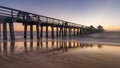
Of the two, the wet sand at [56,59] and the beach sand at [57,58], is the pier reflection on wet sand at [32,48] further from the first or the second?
the wet sand at [56,59]

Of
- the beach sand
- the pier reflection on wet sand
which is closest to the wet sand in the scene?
the beach sand

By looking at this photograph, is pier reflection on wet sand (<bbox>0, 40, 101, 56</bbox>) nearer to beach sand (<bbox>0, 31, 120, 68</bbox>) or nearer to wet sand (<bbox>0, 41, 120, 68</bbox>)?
beach sand (<bbox>0, 31, 120, 68</bbox>)

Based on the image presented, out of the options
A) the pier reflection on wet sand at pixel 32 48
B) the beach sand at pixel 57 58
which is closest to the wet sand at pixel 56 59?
the beach sand at pixel 57 58

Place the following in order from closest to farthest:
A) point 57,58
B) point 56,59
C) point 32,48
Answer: point 56,59 < point 57,58 < point 32,48

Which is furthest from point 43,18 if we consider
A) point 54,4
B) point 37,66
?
point 37,66

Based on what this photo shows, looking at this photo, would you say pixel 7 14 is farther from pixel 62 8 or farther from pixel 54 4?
pixel 62 8

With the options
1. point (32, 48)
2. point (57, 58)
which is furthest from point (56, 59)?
point (32, 48)

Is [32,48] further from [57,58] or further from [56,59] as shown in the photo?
[56,59]

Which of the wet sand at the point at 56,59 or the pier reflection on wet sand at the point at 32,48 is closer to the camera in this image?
the wet sand at the point at 56,59

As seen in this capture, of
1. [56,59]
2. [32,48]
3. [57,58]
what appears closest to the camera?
[56,59]

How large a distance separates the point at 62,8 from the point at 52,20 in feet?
8.51

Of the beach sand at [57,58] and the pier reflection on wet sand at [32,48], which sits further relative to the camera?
the pier reflection on wet sand at [32,48]

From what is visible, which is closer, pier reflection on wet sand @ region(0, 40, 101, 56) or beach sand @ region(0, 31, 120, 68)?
beach sand @ region(0, 31, 120, 68)

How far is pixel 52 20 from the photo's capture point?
22719mm
